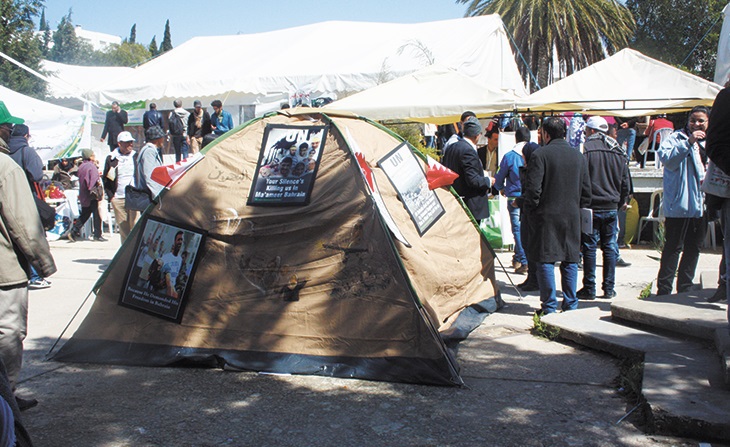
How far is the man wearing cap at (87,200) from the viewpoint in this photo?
12680 mm

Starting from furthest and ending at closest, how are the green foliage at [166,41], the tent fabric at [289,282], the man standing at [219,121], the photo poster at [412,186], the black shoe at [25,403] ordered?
the green foliage at [166,41] < the man standing at [219,121] < the photo poster at [412,186] < the tent fabric at [289,282] < the black shoe at [25,403]

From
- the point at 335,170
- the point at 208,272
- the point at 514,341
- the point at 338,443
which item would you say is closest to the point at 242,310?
the point at 208,272

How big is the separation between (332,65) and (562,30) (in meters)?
11.5

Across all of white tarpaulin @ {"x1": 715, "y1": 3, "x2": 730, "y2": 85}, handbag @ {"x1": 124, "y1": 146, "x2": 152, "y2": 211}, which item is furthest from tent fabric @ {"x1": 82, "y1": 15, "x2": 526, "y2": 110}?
handbag @ {"x1": 124, "y1": 146, "x2": 152, "y2": 211}

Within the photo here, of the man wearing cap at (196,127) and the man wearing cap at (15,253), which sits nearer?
the man wearing cap at (15,253)

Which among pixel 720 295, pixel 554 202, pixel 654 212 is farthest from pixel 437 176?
pixel 654 212

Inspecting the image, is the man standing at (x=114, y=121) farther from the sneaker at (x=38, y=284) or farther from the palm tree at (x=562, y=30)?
the palm tree at (x=562, y=30)

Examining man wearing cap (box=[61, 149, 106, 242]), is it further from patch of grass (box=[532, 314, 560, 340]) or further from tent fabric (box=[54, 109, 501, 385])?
patch of grass (box=[532, 314, 560, 340])

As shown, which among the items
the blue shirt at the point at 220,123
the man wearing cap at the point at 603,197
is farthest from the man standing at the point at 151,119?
the man wearing cap at the point at 603,197

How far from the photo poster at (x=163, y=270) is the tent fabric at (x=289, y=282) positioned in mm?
63

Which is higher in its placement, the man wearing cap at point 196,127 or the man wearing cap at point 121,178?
the man wearing cap at point 196,127

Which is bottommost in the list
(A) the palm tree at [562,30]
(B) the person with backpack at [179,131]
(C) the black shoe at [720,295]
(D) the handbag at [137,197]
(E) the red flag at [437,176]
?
(C) the black shoe at [720,295]

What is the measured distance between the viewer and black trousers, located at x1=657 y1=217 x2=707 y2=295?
6.77 m

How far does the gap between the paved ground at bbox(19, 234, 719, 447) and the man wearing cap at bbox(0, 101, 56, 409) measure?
529 mm
